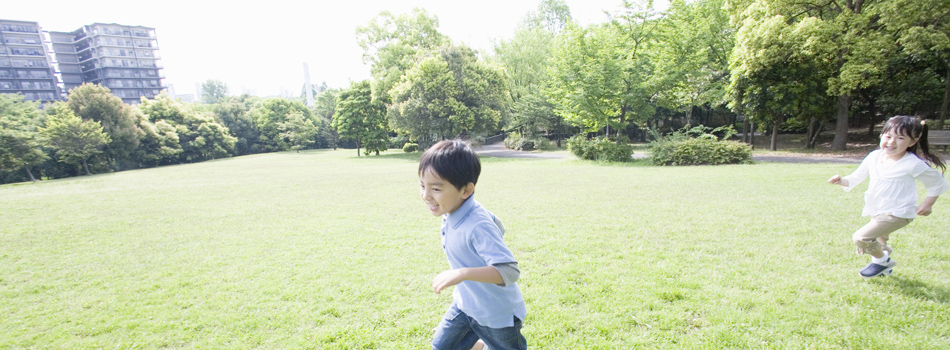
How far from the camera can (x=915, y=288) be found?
3447 millimetres

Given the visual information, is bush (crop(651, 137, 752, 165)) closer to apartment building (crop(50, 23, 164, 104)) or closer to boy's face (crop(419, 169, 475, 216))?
boy's face (crop(419, 169, 475, 216))

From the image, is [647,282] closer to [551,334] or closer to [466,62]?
[551,334]

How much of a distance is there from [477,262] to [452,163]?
52 cm

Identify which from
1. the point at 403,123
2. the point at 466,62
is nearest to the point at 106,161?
the point at 403,123

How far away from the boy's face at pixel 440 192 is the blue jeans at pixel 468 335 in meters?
0.65

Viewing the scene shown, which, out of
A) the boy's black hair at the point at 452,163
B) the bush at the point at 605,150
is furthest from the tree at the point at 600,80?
the boy's black hair at the point at 452,163

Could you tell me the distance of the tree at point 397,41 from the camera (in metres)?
28.8

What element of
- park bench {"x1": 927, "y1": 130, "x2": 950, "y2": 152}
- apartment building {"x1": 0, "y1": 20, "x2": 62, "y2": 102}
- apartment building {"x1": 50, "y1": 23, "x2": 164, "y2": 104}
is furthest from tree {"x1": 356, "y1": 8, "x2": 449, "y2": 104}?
apartment building {"x1": 0, "y1": 20, "x2": 62, "y2": 102}

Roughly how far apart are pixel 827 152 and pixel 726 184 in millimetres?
11850

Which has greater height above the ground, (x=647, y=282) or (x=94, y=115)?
(x=94, y=115)

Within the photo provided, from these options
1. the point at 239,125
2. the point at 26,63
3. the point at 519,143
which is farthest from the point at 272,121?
the point at 26,63

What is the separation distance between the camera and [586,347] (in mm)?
2828

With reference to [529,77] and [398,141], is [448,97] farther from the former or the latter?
[398,141]

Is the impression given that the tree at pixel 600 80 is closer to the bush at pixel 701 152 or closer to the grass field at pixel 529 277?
the bush at pixel 701 152
